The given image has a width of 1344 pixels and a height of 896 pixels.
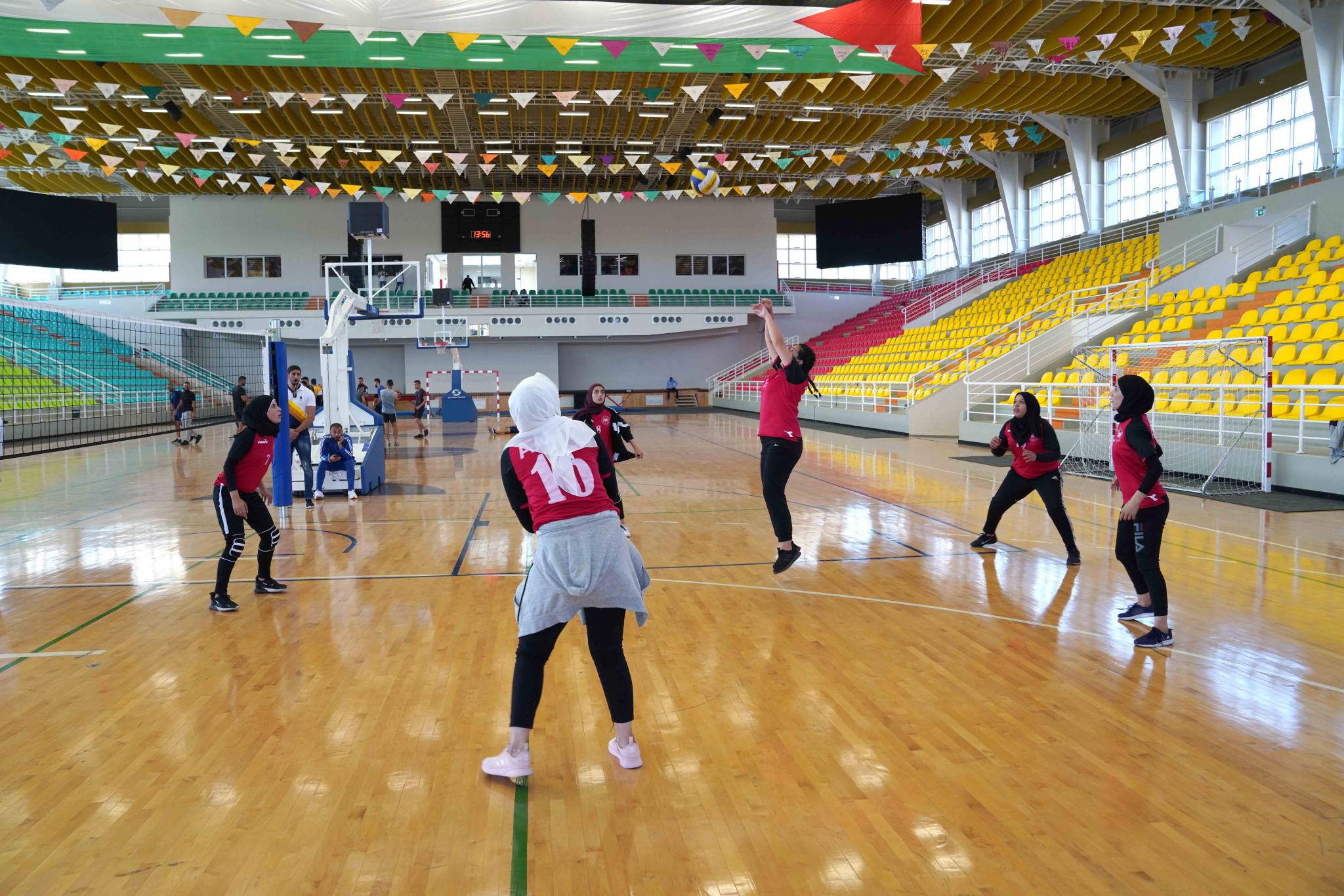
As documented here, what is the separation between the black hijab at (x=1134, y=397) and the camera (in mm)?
4602

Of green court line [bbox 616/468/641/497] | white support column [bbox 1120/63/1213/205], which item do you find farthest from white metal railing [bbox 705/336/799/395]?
green court line [bbox 616/468/641/497]

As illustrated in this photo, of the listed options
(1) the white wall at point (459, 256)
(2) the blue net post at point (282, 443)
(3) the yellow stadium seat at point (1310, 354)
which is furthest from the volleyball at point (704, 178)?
(2) the blue net post at point (282, 443)

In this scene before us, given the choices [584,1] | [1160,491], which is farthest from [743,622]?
[584,1]

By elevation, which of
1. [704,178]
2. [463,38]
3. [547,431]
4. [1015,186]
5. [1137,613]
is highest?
[704,178]

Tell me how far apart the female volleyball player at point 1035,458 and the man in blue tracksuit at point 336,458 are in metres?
7.70

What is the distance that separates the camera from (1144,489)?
462 centimetres

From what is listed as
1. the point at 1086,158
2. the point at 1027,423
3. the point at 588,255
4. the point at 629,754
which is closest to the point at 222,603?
the point at 629,754

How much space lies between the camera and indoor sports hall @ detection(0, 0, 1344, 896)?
291 centimetres

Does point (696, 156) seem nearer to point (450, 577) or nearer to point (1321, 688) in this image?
point (450, 577)

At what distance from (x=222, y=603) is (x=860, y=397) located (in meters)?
19.7

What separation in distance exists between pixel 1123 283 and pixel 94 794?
71.3ft

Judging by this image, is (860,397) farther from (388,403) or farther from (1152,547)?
(1152,547)

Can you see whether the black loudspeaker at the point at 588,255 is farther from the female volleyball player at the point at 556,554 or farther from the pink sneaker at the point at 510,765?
the pink sneaker at the point at 510,765

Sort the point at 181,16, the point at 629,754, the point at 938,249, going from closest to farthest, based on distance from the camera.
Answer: the point at 629,754
the point at 181,16
the point at 938,249
